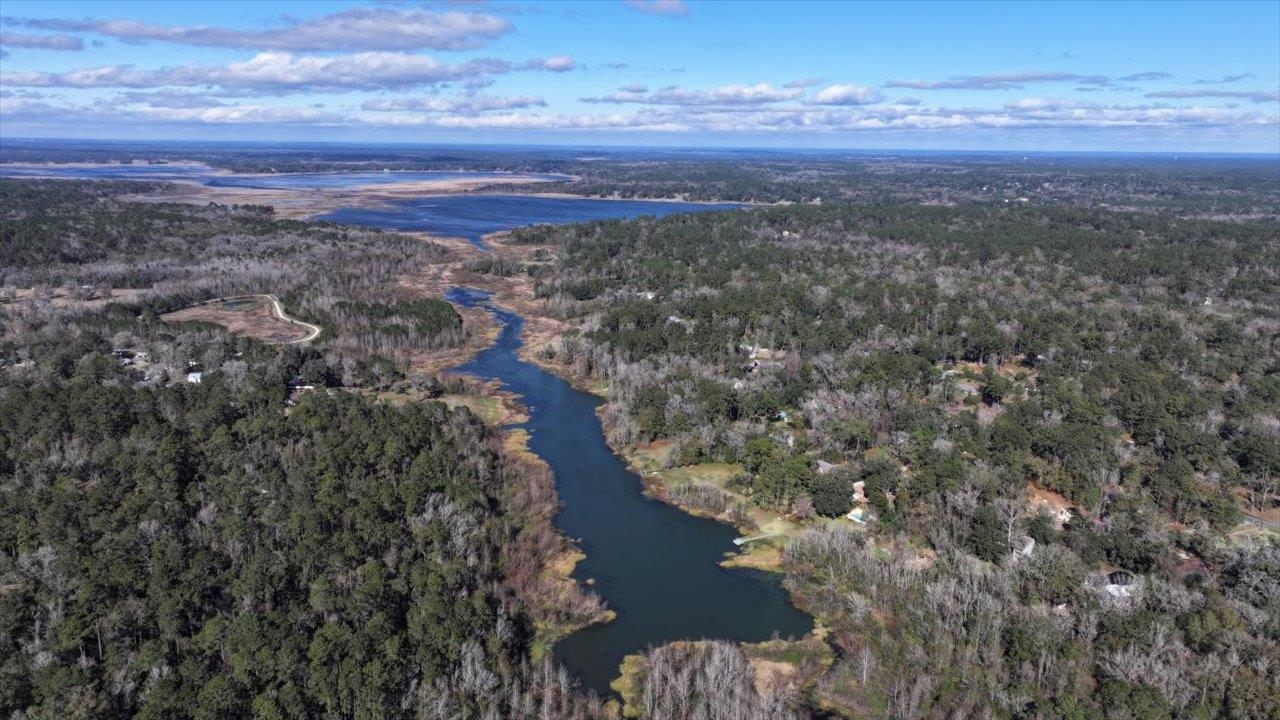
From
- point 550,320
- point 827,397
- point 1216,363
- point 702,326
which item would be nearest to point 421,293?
point 550,320

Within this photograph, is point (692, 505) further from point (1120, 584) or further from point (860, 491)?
point (1120, 584)

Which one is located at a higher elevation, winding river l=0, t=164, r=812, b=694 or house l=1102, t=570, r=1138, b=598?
house l=1102, t=570, r=1138, b=598

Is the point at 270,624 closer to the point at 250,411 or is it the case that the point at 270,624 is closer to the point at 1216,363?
the point at 250,411

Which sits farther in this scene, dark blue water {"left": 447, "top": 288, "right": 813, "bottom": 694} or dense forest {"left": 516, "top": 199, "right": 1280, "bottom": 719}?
dark blue water {"left": 447, "top": 288, "right": 813, "bottom": 694}

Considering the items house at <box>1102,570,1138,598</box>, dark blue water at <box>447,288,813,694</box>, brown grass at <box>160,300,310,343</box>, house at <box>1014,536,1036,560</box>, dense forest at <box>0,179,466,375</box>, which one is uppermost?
dense forest at <box>0,179,466,375</box>

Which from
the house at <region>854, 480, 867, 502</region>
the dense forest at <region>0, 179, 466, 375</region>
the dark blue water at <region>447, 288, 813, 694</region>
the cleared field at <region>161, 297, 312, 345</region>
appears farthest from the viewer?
the dense forest at <region>0, 179, 466, 375</region>

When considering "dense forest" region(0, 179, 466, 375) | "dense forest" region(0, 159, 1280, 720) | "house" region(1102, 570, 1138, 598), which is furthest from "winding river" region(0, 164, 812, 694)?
"dense forest" region(0, 179, 466, 375)

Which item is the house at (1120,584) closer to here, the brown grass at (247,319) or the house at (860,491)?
the house at (860,491)

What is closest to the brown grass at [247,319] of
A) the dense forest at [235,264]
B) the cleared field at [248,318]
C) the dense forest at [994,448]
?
the cleared field at [248,318]

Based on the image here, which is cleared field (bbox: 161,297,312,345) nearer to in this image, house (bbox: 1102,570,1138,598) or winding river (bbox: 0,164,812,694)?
winding river (bbox: 0,164,812,694)
